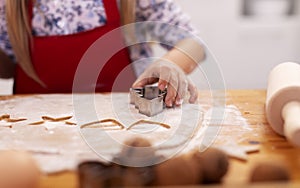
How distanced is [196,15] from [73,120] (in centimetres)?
148

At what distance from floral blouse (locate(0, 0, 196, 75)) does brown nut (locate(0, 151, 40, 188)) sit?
0.62 m

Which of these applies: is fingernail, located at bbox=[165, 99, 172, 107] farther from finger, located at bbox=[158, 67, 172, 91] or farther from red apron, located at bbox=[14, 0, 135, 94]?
red apron, located at bbox=[14, 0, 135, 94]

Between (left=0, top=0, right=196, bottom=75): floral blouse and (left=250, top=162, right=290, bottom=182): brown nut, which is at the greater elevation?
(left=0, top=0, right=196, bottom=75): floral blouse

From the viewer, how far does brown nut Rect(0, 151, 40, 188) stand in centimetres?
44

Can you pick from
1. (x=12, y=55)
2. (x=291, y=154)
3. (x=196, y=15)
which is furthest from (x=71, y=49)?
(x=196, y=15)

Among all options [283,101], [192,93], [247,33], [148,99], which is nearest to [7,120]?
[148,99]

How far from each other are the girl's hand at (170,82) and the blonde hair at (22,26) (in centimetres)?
20

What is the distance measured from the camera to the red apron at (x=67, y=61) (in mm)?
1024

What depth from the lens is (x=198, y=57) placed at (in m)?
1.07

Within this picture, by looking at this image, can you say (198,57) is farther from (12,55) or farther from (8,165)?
(8,165)

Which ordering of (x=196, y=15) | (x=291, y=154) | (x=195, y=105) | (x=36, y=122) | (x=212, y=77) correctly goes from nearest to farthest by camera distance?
(x=291, y=154), (x=36, y=122), (x=195, y=105), (x=212, y=77), (x=196, y=15)

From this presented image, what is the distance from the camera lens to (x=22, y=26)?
3.27ft

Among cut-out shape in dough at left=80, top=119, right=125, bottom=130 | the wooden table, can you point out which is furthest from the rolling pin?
cut-out shape in dough at left=80, top=119, right=125, bottom=130

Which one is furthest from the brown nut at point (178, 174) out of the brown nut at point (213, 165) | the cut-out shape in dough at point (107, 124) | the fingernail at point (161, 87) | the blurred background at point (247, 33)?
the blurred background at point (247, 33)
